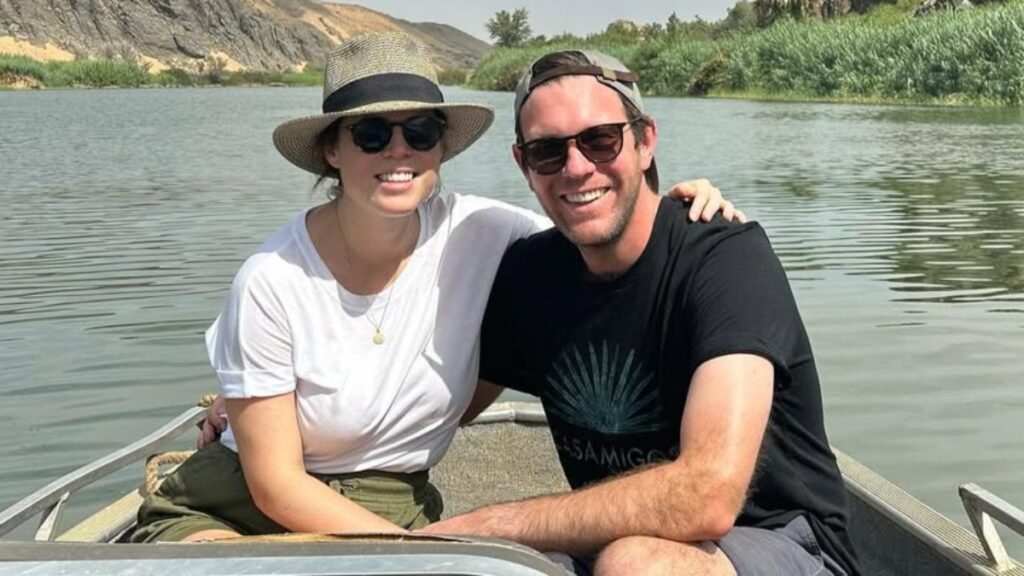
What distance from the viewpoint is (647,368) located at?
7.89 feet

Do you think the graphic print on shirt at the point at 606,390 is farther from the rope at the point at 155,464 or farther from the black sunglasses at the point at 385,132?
the rope at the point at 155,464

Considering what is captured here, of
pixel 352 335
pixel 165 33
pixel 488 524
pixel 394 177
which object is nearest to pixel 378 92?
pixel 394 177

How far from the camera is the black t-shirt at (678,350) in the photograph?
2273mm

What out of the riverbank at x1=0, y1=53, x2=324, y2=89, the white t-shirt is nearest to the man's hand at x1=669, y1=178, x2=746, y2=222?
the white t-shirt

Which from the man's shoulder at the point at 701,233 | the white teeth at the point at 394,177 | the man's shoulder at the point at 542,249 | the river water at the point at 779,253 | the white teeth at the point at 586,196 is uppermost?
the white teeth at the point at 394,177

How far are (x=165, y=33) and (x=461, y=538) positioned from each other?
12170 cm

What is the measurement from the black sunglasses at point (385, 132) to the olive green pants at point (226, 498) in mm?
784

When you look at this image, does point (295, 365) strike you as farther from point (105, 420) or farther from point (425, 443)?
point (105, 420)

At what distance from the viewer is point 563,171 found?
8.18 ft

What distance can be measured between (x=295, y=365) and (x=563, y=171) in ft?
2.44

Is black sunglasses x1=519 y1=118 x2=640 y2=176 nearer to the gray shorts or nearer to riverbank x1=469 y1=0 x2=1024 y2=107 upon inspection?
the gray shorts

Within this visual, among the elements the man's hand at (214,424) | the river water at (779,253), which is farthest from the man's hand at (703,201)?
the river water at (779,253)

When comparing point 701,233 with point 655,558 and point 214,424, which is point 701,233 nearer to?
point 655,558

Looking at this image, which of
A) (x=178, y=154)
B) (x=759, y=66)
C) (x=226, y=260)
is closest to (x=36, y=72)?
(x=759, y=66)
